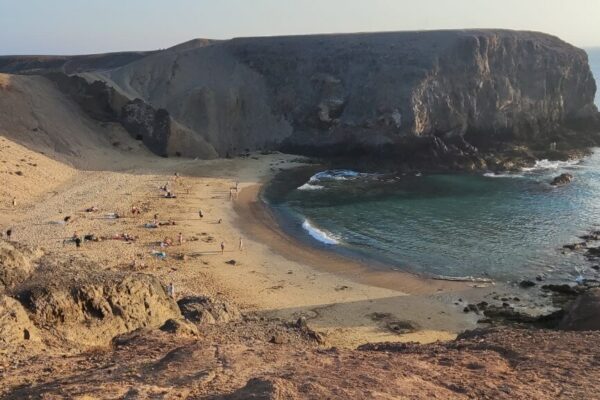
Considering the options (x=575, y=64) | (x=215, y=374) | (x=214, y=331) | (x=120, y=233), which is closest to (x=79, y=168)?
(x=120, y=233)

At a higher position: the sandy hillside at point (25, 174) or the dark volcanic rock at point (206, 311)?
the sandy hillside at point (25, 174)


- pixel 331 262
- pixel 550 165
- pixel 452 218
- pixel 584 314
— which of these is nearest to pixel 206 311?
pixel 584 314

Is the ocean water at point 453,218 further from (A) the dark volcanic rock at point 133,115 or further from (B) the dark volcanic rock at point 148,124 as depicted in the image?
(B) the dark volcanic rock at point 148,124

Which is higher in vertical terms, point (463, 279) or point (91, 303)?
point (91, 303)

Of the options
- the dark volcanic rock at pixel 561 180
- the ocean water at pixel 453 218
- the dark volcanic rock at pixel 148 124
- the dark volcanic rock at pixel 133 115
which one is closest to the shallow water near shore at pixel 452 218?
the ocean water at pixel 453 218

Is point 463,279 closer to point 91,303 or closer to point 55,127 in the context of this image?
point 91,303

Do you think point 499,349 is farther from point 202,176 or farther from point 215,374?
point 202,176

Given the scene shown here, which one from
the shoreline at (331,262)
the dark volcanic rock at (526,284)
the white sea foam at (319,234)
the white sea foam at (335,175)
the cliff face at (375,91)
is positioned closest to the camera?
Result: the dark volcanic rock at (526,284)
